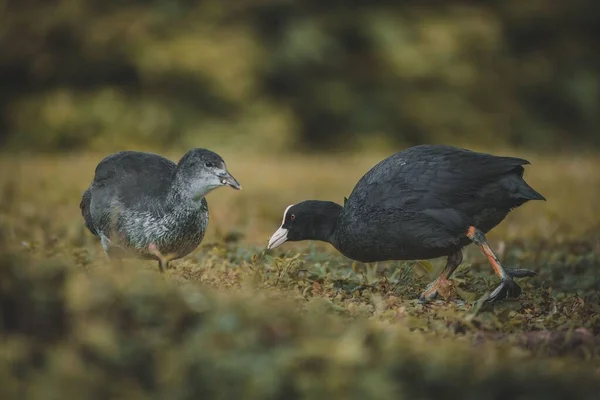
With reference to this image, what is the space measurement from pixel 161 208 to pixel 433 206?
1323 mm

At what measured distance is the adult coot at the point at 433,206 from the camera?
4.87 meters

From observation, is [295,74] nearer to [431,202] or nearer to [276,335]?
[431,202]

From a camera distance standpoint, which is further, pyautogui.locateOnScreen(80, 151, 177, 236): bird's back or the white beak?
the white beak

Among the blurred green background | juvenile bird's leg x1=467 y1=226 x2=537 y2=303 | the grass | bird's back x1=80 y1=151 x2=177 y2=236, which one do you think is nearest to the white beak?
the grass

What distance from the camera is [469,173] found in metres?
4.96

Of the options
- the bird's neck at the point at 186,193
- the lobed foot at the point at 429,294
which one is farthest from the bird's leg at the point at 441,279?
the bird's neck at the point at 186,193

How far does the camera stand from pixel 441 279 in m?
5.03

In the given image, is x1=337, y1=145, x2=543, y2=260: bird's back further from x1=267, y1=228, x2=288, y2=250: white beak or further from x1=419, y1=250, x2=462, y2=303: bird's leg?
x1=267, y1=228, x2=288, y2=250: white beak

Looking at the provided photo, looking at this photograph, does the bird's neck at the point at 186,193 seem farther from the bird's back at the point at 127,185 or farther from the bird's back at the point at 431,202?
the bird's back at the point at 431,202

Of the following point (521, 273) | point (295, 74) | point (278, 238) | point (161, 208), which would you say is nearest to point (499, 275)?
point (521, 273)

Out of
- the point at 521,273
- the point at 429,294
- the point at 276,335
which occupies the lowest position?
the point at 276,335

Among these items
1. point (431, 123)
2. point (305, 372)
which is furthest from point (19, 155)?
point (305, 372)

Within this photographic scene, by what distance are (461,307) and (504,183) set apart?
0.65 metres

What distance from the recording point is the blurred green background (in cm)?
1448
